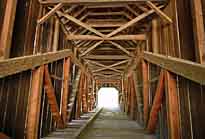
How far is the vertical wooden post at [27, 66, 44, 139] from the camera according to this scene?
2.87 metres

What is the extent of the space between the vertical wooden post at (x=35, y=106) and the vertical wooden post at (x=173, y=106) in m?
2.03

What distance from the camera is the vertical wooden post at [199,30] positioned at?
8.86 feet

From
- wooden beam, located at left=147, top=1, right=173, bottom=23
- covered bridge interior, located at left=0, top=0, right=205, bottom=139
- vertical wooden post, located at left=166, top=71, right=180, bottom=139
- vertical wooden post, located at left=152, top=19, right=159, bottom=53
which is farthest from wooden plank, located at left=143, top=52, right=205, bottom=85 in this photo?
vertical wooden post, located at left=152, top=19, right=159, bottom=53

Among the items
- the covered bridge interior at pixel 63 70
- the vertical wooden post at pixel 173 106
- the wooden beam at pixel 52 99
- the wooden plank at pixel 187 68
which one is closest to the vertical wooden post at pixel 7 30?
the covered bridge interior at pixel 63 70

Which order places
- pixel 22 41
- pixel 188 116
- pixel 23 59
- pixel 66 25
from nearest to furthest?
pixel 23 59 → pixel 188 116 → pixel 22 41 → pixel 66 25

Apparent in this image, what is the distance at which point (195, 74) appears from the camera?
6.14 ft

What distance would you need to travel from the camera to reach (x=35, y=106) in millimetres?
2990

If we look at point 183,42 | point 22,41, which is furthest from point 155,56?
point 22,41

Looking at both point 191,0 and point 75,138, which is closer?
point 191,0

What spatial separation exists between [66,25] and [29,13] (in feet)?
8.12

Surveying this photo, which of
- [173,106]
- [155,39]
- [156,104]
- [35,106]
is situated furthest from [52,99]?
[155,39]

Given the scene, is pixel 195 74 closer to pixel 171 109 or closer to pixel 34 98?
pixel 171 109

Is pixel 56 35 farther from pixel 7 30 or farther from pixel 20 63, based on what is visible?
pixel 20 63

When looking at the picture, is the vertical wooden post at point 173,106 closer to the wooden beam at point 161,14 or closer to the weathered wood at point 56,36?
the wooden beam at point 161,14
